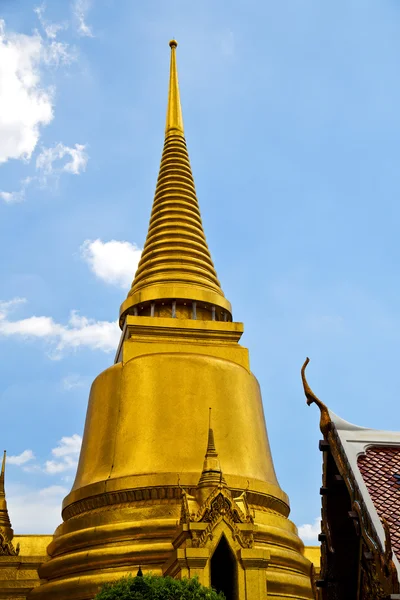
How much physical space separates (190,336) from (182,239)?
301cm

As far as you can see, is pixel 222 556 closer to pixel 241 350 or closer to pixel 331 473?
pixel 241 350

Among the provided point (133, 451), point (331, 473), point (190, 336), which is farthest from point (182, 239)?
point (331, 473)

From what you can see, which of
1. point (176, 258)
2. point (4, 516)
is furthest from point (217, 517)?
point (176, 258)

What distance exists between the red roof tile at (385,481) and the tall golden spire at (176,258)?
13.7 m

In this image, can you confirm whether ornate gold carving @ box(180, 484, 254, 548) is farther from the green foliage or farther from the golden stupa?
the green foliage

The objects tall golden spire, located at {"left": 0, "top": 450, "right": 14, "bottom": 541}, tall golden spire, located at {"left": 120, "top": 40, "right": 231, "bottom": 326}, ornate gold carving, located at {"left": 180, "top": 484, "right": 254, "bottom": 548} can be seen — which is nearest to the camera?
ornate gold carving, located at {"left": 180, "top": 484, "right": 254, "bottom": 548}

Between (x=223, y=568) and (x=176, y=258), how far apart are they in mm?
8457

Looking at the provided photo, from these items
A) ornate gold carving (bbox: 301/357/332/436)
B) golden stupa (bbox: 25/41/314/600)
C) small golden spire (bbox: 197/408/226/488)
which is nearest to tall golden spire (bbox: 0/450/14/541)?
golden stupa (bbox: 25/41/314/600)

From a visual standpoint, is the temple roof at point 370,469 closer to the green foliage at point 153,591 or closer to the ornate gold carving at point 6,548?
the green foliage at point 153,591

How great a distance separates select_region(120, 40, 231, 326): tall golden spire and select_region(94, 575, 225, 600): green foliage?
9.26 m

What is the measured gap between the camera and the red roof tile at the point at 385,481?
2828mm

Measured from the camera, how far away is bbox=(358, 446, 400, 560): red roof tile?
2.83 m

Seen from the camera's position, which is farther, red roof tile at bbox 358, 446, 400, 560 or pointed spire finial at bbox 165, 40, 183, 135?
pointed spire finial at bbox 165, 40, 183, 135

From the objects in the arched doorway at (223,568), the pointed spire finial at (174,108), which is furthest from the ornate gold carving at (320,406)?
the pointed spire finial at (174,108)
